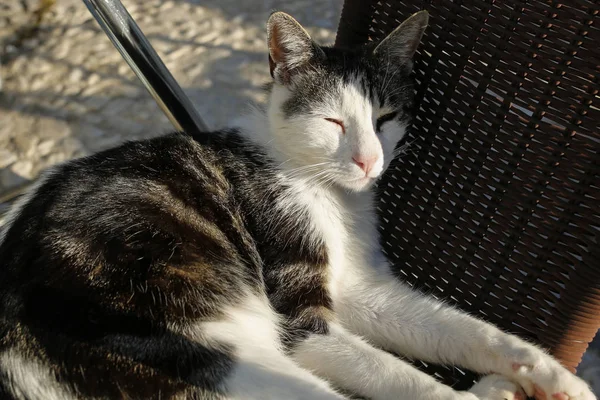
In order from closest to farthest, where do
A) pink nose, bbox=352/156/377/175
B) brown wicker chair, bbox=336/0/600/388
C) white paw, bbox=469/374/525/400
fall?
brown wicker chair, bbox=336/0/600/388, white paw, bbox=469/374/525/400, pink nose, bbox=352/156/377/175

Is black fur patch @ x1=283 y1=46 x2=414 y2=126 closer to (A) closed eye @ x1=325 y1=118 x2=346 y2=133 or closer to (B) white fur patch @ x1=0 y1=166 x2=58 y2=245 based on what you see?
(A) closed eye @ x1=325 y1=118 x2=346 y2=133

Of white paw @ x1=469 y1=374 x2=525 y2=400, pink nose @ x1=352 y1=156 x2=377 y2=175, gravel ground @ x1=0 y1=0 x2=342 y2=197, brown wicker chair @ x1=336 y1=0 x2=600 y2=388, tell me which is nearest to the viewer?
brown wicker chair @ x1=336 y1=0 x2=600 y2=388

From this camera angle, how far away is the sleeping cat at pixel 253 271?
1.01 m

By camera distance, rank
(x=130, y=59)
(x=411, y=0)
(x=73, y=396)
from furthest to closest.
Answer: (x=130, y=59), (x=411, y=0), (x=73, y=396)

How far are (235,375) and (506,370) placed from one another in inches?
20.2

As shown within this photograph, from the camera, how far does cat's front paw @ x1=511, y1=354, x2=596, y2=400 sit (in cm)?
106

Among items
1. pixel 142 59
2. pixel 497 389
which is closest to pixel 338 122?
pixel 142 59

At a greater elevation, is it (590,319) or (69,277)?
(590,319)

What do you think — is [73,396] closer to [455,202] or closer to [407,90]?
[455,202]

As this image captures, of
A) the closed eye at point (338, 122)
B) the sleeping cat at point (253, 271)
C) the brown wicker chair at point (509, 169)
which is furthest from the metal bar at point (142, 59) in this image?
the brown wicker chair at point (509, 169)

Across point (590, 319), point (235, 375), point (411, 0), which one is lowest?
point (235, 375)

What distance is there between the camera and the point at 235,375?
1.05 meters

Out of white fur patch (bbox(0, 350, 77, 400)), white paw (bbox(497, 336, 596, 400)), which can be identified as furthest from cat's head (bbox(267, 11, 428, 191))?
white fur patch (bbox(0, 350, 77, 400))

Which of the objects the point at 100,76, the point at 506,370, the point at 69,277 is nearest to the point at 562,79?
the point at 506,370
